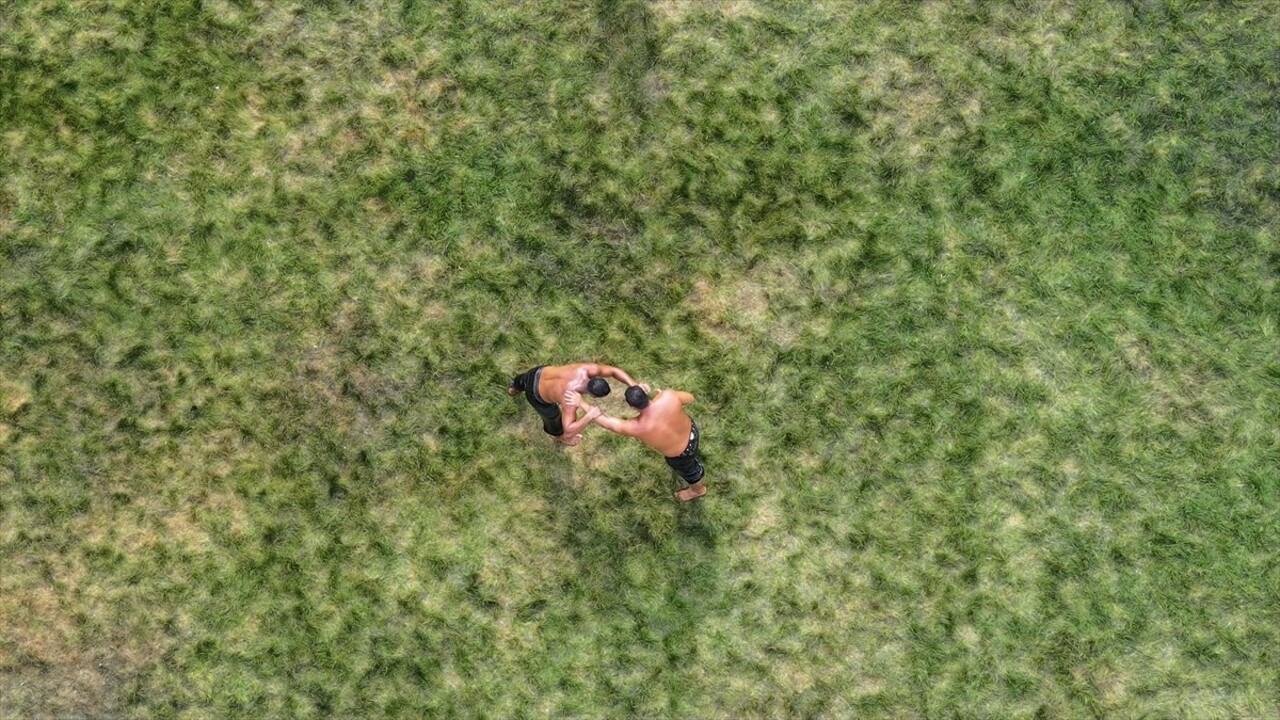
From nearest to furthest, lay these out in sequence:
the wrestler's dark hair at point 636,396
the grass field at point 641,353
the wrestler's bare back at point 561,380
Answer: the wrestler's dark hair at point 636,396
the wrestler's bare back at point 561,380
the grass field at point 641,353

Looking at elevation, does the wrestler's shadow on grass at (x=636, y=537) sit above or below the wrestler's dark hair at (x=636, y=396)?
below

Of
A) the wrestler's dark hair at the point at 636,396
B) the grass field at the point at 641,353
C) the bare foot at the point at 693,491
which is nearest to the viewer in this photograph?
the wrestler's dark hair at the point at 636,396

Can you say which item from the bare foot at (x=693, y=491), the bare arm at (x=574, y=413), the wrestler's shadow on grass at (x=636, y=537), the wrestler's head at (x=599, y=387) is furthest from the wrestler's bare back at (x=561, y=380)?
the bare foot at (x=693, y=491)

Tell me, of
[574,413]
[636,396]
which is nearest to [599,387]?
[636,396]

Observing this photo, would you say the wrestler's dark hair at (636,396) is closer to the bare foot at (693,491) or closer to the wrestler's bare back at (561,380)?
the wrestler's bare back at (561,380)

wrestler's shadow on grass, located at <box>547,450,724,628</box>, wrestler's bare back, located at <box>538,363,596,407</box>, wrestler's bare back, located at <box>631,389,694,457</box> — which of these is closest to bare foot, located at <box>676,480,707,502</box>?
wrestler's shadow on grass, located at <box>547,450,724,628</box>

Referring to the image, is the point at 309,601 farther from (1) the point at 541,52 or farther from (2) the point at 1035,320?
(2) the point at 1035,320

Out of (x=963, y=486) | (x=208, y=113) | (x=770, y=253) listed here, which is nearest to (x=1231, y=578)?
(x=963, y=486)
